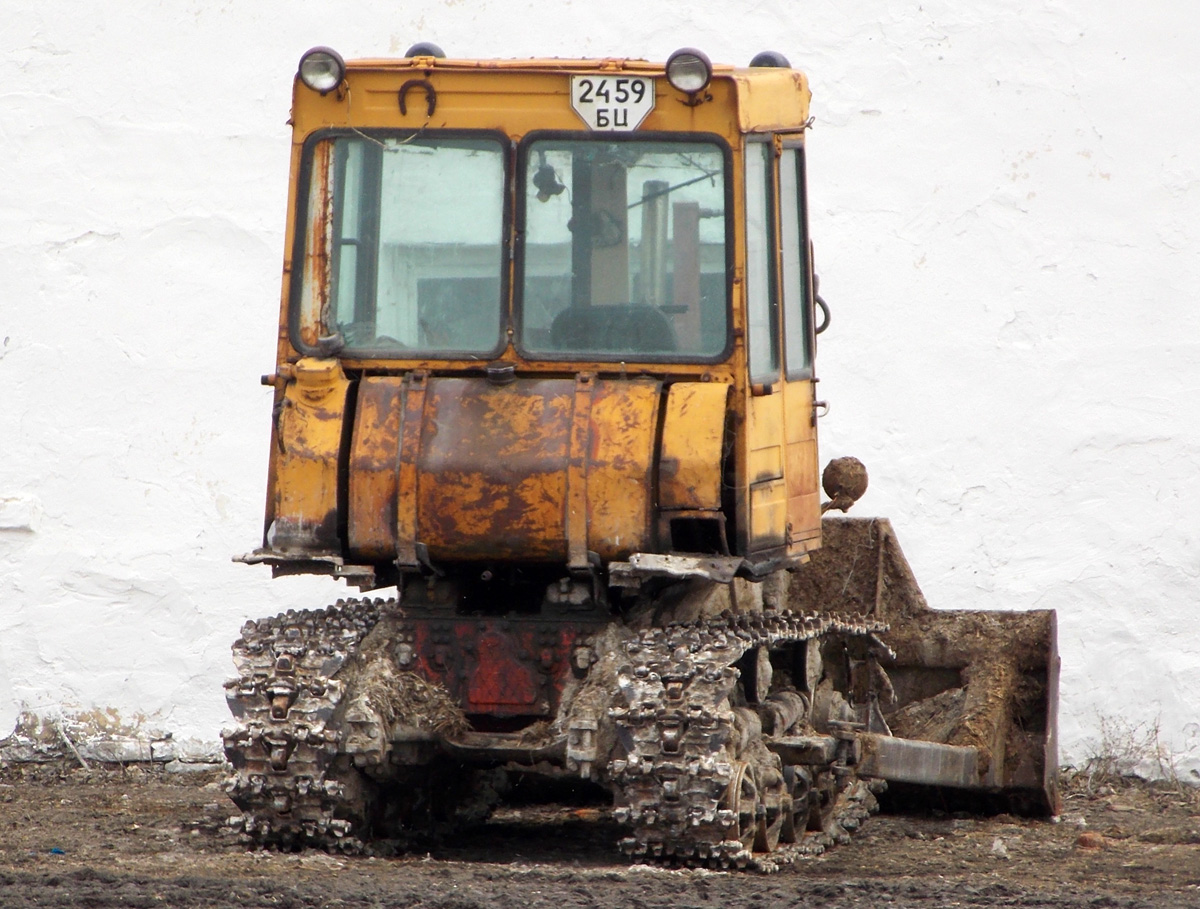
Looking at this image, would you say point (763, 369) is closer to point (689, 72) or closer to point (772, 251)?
point (772, 251)

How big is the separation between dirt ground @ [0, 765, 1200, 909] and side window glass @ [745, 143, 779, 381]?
180 cm

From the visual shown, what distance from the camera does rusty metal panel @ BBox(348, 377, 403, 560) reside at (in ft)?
22.3

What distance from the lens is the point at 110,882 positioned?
5.98 meters

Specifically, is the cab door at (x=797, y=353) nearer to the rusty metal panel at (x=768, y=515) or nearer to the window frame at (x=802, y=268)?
the window frame at (x=802, y=268)

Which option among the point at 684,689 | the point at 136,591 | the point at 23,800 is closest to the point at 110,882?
the point at 684,689

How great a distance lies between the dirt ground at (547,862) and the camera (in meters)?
5.88

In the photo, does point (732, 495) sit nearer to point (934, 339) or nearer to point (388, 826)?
point (388, 826)

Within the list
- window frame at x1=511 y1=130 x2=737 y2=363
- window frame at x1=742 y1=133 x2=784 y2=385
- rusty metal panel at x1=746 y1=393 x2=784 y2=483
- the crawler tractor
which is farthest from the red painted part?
window frame at x1=742 y1=133 x2=784 y2=385

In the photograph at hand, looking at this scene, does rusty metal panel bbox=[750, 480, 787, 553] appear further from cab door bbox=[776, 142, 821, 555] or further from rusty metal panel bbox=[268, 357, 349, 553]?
rusty metal panel bbox=[268, 357, 349, 553]

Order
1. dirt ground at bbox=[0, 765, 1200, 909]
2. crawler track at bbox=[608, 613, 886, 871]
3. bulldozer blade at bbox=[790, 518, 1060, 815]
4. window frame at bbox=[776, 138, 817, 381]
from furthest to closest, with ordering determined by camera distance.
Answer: bulldozer blade at bbox=[790, 518, 1060, 815], window frame at bbox=[776, 138, 817, 381], crawler track at bbox=[608, 613, 886, 871], dirt ground at bbox=[0, 765, 1200, 909]

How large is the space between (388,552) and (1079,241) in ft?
15.9

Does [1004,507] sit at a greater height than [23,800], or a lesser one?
greater

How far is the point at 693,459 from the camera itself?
670cm

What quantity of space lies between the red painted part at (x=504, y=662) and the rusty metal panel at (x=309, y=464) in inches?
20.6
